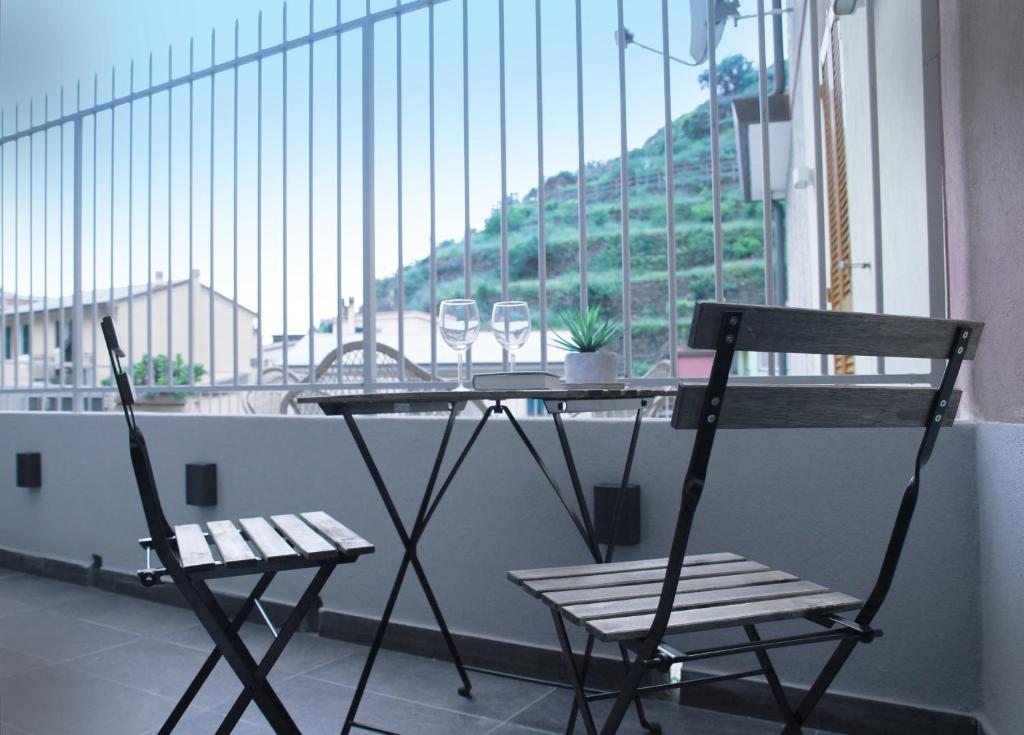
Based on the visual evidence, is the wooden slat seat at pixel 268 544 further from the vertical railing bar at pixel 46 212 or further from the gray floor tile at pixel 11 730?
the vertical railing bar at pixel 46 212

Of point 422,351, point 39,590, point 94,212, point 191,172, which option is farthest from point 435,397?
point 94,212

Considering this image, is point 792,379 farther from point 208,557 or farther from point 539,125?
point 208,557

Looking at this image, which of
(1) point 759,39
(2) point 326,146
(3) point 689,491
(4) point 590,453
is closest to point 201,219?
(2) point 326,146

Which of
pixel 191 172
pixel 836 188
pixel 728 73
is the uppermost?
pixel 728 73

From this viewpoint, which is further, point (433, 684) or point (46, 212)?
point (46, 212)

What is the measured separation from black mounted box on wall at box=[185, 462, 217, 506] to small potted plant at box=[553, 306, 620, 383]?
1.79 metres

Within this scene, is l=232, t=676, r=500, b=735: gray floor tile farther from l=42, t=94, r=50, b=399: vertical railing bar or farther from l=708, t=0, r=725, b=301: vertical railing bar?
l=42, t=94, r=50, b=399: vertical railing bar

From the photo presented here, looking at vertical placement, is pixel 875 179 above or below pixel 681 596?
above

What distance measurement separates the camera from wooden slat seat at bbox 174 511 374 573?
1.57 m

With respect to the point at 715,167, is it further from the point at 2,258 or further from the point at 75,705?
the point at 2,258

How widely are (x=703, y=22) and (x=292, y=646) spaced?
8.51ft

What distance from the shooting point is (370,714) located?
2.19m

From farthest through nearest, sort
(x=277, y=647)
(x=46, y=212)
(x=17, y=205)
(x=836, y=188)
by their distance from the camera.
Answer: (x=836, y=188) → (x=17, y=205) → (x=46, y=212) → (x=277, y=647)

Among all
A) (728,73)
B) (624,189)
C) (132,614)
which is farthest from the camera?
(728,73)
